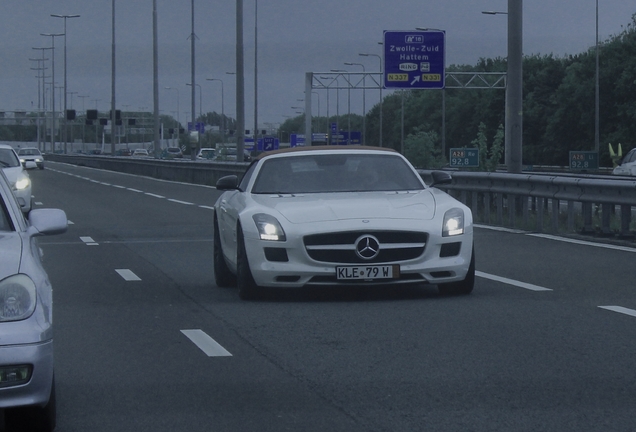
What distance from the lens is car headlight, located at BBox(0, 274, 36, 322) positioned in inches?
219

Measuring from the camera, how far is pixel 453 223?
10.9 meters

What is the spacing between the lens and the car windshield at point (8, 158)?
2767cm

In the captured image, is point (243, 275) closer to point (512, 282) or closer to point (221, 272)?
point (221, 272)

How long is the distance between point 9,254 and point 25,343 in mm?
562

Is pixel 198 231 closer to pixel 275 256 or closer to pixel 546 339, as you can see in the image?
pixel 275 256

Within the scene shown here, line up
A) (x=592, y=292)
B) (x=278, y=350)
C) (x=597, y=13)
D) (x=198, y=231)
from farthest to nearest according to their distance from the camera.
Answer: (x=597, y=13) < (x=198, y=231) < (x=592, y=292) < (x=278, y=350)

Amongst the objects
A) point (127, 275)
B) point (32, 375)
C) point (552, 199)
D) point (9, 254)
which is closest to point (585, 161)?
point (552, 199)

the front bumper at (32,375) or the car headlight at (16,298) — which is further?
the car headlight at (16,298)

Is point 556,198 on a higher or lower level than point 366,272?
higher

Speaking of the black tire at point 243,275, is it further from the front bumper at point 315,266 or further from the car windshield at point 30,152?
the car windshield at point 30,152

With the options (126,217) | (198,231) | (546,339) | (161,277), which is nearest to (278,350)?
(546,339)

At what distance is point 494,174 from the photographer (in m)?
21.2

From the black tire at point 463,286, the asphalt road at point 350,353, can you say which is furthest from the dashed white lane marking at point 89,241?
the black tire at point 463,286

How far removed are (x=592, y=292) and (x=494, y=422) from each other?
5526 mm
